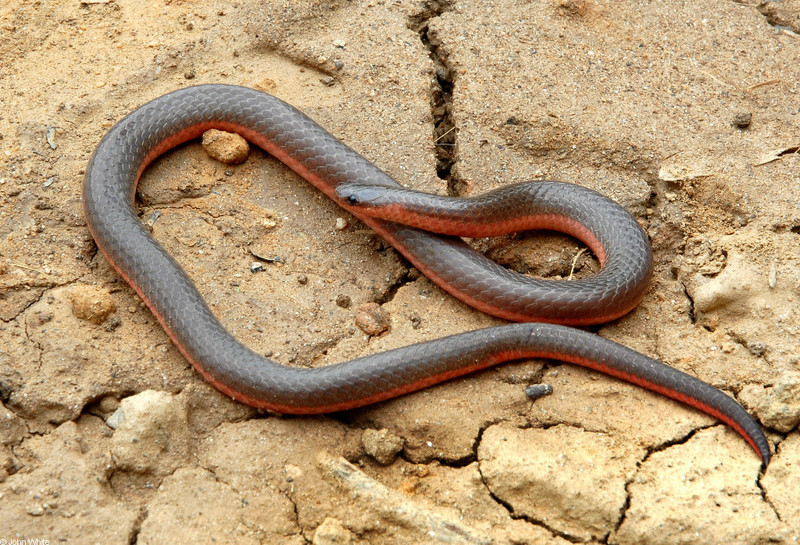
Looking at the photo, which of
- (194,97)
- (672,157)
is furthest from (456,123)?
(194,97)

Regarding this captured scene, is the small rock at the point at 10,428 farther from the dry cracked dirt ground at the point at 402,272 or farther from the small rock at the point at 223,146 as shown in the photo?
the small rock at the point at 223,146

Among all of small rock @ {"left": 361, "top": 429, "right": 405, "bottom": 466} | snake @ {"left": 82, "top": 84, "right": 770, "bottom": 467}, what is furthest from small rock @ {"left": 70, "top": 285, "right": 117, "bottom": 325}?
small rock @ {"left": 361, "top": 429, "right": 405, "bottom": 466}

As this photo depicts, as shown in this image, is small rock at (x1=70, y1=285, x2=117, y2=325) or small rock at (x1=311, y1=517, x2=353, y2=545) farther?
small rock at (x1=70, y1=285, x2=117, y2=325)

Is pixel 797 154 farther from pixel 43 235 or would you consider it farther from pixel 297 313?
pixel 43 235

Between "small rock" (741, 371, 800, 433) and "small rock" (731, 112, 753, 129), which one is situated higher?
"small rock" (731, 112, 753, 129)

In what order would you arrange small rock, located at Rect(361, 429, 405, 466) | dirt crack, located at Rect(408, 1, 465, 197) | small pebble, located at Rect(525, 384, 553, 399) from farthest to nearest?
dirt crack, located at Rect(408, 1, 465, 197) < small pebble, located at Rect(525, 384, 553, 399) < small rock, located at Rect(361, 429, 405, 466)

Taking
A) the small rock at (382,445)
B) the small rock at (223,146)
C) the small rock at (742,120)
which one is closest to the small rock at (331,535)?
the small rock at (382,445)

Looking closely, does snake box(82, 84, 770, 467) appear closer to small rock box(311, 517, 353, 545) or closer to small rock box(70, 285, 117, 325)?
small rock box(70, 285, 117, 325)
